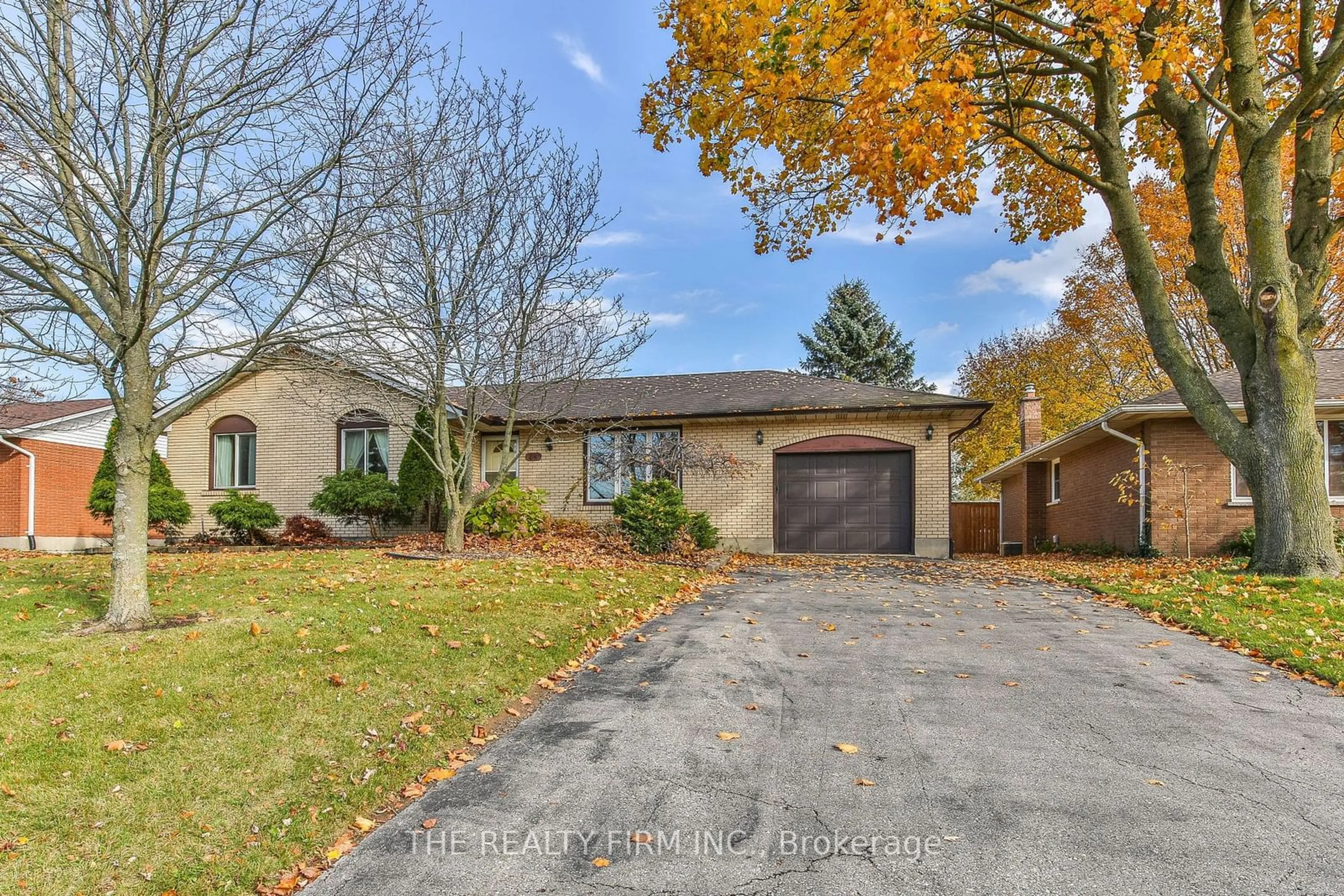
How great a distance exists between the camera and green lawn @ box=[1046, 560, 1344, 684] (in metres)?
5.71

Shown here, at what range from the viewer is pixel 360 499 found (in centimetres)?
1463

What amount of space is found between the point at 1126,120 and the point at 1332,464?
25.7 feet

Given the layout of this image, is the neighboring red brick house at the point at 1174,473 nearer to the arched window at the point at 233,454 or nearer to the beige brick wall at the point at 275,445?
the beige brick wall at the point at 275,445

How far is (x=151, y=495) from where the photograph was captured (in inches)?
609

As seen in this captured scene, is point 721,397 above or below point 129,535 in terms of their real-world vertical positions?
above

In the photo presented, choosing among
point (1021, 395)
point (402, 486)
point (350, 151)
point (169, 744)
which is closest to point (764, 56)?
point (350, 151)

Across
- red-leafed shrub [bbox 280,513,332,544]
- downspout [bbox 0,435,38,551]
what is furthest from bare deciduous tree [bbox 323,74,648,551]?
downspout [bbox 0,435,38,551]

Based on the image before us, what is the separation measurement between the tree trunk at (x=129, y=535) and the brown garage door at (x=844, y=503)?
38.9 ft

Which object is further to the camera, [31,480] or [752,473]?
[31,480]

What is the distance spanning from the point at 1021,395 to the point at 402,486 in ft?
83.3

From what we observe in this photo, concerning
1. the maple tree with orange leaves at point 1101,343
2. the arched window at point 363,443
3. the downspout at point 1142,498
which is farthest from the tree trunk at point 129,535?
the maple tree with orange leaves at point 1101,343

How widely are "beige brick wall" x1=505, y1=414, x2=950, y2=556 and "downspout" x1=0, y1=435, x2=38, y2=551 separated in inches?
499

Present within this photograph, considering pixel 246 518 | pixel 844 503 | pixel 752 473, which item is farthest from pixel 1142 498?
pixel 246 518

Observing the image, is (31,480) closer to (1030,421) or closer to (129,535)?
(129,535)
